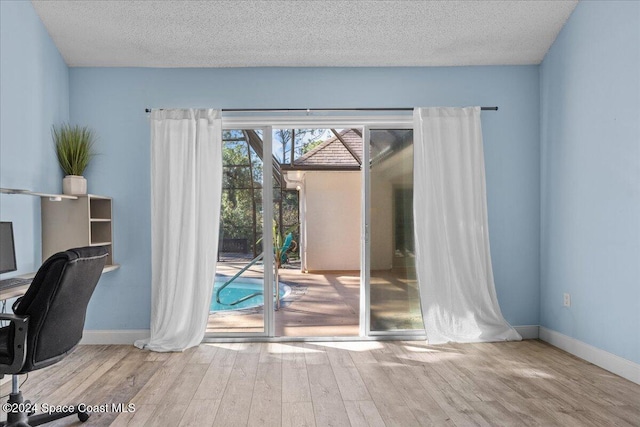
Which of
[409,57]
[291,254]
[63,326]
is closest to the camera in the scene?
[63,326]

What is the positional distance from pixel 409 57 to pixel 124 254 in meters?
3.18

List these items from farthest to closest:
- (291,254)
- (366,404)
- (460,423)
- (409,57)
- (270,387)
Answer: (291,254), (409,57), (270,387), (366,404), (460,423)

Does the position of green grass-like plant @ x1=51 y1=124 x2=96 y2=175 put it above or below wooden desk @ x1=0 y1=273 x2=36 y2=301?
above

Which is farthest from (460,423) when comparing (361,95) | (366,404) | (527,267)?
(361,95)

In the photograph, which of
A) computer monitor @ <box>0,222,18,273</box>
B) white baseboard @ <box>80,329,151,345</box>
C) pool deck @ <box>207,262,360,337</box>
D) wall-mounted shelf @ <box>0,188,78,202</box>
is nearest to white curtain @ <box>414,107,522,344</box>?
pool deck @ <box>207,262,360,337</box>

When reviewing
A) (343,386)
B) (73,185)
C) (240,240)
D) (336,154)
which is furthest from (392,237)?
(336,154)

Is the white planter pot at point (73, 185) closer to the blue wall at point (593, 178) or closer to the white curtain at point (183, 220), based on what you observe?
the white curtain at point (183, 220)

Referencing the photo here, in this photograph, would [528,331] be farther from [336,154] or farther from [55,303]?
[336,154]

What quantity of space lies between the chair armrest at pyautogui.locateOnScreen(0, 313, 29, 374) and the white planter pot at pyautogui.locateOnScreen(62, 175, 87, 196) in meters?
2.08

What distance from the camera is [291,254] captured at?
10281 mm

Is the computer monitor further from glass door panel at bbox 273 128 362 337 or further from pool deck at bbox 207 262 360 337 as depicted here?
glass door panel at bbox 273 128 362 337

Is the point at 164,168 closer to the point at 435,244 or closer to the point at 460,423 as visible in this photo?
the point at 435,244

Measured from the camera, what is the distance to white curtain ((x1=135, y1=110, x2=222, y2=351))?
4.46 meters

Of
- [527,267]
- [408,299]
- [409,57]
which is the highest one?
[409,57]
